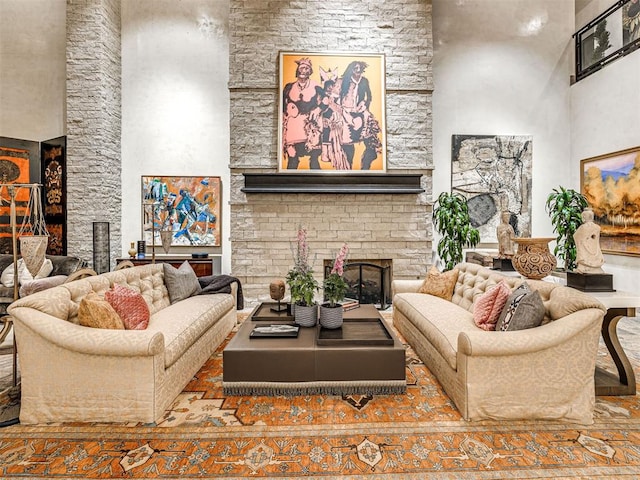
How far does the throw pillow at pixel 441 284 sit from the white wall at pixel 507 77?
228 cm

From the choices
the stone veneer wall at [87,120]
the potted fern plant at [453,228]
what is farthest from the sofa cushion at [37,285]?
the potted fern plant at [453,228]

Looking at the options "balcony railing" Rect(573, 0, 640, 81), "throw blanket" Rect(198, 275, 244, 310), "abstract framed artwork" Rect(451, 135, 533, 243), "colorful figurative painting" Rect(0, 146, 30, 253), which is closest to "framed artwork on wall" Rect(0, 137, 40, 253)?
"colorful figurative painting" Rect(0, 146, 30, 253)

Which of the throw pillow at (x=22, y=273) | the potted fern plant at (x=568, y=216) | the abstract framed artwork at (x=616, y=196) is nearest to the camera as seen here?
the throw pillow at (x=22, y=273)

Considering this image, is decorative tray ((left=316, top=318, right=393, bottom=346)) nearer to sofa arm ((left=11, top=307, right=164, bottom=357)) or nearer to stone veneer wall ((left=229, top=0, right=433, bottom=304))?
sofa arm ((left=11, top=307, right=164, bottom=357))

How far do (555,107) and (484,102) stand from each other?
48.1 inches

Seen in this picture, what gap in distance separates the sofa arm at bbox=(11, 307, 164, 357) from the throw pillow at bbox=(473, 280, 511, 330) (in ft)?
7.47

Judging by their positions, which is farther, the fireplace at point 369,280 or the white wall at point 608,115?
the fireplace at point 369,280

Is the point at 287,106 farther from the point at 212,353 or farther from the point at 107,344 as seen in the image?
the point at 107,344

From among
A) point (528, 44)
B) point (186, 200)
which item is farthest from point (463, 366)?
point (528, 44)

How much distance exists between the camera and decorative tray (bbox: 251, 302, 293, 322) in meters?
3.41

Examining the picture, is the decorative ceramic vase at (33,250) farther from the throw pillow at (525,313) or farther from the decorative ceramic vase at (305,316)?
the throw pillow at (525,313)

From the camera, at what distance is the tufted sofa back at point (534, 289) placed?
7.89ft

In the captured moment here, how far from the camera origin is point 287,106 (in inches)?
224

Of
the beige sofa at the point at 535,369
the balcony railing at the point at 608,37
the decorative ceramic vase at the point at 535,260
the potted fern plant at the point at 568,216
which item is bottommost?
the beige sofa at the point at 535,369
